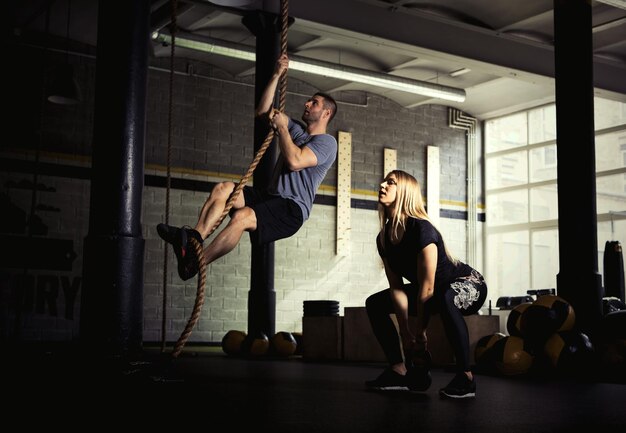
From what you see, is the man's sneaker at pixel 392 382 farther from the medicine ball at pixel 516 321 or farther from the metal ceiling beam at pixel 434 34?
the metal ceiling beam at pixel 434 34

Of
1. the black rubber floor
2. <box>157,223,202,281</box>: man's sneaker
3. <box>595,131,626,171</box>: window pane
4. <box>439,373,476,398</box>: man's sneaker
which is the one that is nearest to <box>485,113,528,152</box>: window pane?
<box>595,131,626,171</box>: window pane

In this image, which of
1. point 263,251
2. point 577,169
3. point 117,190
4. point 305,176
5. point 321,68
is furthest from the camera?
point 321,68

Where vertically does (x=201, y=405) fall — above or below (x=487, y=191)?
below

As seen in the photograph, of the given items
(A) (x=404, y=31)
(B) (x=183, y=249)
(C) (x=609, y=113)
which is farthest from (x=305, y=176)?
(C) (x=609, y=113)

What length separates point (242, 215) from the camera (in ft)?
13.1

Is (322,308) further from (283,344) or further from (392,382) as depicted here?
(392,382)

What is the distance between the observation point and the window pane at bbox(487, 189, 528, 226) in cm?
1446

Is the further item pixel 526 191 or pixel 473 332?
pixel 526 191

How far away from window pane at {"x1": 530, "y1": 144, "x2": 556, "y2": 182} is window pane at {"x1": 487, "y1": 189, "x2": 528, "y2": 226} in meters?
0.41

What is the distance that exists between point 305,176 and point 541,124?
36.0 feet

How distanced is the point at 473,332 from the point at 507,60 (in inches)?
191

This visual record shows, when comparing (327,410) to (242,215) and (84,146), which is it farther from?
(84,146)

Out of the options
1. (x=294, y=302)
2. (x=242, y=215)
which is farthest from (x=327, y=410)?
(x=294, y=302)

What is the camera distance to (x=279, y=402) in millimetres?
3410
